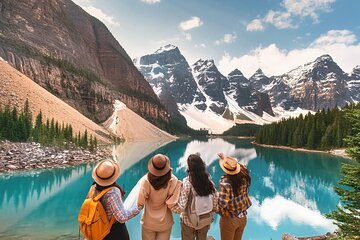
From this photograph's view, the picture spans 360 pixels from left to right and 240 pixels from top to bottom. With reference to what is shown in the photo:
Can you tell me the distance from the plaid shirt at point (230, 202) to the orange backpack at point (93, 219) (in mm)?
2425

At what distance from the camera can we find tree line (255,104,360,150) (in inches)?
2918

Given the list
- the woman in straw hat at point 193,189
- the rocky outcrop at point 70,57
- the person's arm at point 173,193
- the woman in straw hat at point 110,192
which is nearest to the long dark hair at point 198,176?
the woman in straw hat at point 193,189

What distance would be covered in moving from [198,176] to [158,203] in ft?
2.95

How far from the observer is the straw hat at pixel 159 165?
5.45 meters

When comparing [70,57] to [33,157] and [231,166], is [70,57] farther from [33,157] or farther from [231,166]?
[231,166]

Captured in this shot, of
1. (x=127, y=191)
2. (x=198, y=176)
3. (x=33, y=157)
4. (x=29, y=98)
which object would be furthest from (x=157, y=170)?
(x=29, y=98)

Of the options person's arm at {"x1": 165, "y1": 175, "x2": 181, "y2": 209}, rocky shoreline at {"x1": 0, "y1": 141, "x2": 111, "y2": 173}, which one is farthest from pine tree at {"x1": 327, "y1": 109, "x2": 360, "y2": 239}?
rocky shoreline at {"x1": 0, "y1": 141, "x2": 111, "y2": 173}

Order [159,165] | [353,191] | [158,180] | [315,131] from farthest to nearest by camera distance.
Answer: [315,131]
[353,191]
[158,180]
[159,165]

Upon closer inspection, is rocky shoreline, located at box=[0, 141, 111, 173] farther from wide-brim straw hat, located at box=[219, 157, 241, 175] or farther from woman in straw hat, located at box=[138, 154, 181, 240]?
wide-brim straw hat, located at box=[219, 157, 241, 175]

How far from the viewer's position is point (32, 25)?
119000 mm

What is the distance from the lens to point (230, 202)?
6.28 metres

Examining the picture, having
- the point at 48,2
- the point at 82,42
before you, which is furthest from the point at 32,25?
the point at 82,42

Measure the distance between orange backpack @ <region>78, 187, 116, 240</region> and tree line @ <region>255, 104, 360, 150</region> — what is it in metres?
68.5

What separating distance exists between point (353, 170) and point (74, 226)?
1366cm
